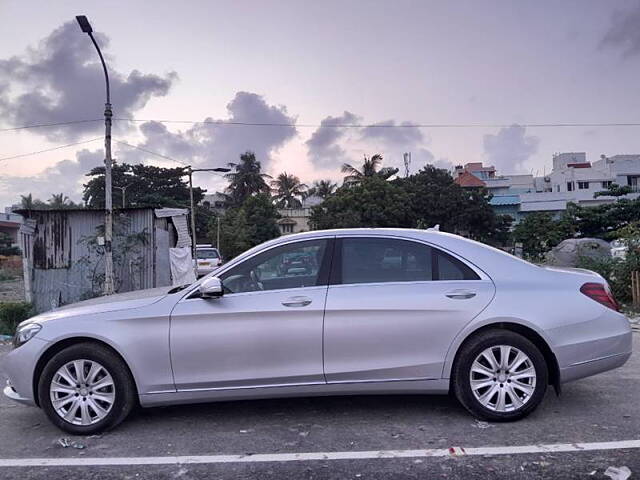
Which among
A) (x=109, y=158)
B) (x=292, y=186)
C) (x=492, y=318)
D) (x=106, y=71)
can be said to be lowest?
(x=492, y=318)

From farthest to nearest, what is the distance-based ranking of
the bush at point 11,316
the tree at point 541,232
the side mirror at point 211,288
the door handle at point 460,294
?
1. the tree at point 541,232
2. the bush at point 11,316
3. the door handle at point 460,294
4. the side mirror at point 211,288

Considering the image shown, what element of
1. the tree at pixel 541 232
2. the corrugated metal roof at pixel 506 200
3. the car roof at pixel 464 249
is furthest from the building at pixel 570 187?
A: the car roof at pixel 464 249

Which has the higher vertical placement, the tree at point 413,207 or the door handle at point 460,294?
the tree at point 413,207

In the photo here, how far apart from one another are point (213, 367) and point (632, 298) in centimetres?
1106

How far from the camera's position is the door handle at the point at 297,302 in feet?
14.7

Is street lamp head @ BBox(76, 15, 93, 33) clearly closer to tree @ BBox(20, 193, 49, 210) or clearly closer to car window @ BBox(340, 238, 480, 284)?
car window @ BBox(340, 238, 480, 284)

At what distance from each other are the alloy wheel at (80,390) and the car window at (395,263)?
2.08 m

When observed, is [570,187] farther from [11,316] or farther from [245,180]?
[11,316]

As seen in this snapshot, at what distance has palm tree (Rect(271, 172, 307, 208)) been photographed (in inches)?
2660

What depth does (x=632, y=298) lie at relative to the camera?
12.4 meters

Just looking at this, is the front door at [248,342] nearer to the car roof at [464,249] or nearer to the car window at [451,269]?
the car roof at [464,249]

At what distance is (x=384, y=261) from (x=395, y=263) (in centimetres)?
9

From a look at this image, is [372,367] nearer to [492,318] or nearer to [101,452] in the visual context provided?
[492,318]

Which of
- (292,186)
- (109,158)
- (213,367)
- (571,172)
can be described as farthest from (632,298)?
(292,186)
